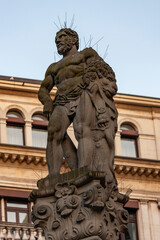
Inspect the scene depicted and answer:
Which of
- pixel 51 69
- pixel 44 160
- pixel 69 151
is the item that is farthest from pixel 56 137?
pixel 44 160

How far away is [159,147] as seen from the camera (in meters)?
51.7

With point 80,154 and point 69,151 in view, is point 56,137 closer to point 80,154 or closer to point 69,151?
point 69,151

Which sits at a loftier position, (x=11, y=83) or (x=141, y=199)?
(x=11, y=83)

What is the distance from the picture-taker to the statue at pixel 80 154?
19.5 m

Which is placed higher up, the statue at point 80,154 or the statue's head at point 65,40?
the statue's head at point 65,40

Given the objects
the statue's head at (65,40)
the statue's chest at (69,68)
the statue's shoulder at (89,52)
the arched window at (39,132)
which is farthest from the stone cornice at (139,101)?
the statue's chest at (69,68)

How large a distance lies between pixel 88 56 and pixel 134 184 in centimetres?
2987

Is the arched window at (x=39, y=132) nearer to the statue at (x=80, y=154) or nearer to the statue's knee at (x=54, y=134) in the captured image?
the statue at (x=80, y=154)

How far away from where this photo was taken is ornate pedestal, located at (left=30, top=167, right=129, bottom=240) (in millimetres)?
19391

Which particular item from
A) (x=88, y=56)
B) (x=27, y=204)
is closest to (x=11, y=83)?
(x=27, y=204)

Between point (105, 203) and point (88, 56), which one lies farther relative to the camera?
point (88, 56)

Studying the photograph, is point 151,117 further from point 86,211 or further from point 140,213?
point 86,211

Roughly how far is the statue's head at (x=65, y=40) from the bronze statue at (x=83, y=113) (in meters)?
0.23

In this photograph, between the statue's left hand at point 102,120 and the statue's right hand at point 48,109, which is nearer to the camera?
the statue's left hand at point 102,120
